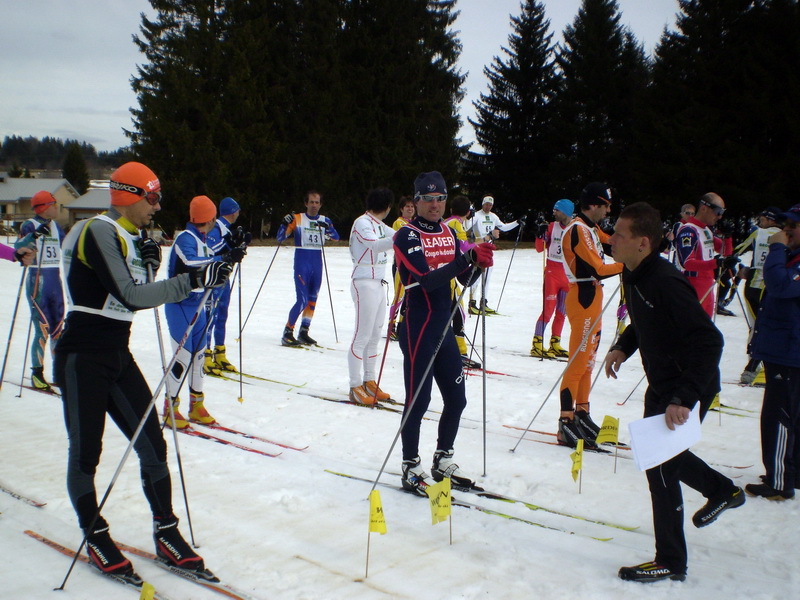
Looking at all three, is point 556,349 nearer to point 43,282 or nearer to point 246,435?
point 246,435

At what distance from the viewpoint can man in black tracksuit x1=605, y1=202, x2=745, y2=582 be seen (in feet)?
9.47

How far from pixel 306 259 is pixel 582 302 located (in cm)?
465

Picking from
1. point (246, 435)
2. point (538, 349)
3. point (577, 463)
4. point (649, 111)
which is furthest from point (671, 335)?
point (649, 111)

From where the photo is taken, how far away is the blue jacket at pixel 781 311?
4.10m

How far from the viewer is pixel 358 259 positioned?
670 centimetres

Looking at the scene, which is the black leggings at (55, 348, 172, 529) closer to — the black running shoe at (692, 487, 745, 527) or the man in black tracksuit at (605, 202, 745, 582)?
the man in black tracksuit at (605, 202, 745, 582)

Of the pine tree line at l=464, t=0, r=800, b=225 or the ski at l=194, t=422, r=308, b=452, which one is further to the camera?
the pine tree line at l=464, t=0, r=800, b=225

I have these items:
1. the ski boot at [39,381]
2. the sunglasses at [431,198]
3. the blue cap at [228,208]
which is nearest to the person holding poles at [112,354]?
the sunglasses at [431,198]

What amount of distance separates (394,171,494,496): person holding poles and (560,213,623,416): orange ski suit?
1356mm

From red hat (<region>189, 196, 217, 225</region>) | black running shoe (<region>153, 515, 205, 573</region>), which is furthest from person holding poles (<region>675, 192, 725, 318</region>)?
black running shoe (<region>153, 515, 205, 573</region>)

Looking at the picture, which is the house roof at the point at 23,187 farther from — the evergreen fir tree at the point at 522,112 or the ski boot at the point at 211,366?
the ski boot at the point at 211,366

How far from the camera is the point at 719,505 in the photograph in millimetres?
3160

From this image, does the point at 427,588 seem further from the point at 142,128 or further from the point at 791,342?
the point at 142,128

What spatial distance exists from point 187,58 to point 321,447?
27.4 meters
